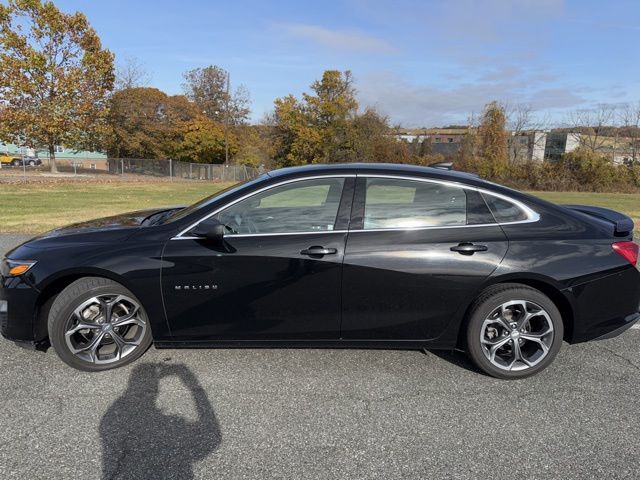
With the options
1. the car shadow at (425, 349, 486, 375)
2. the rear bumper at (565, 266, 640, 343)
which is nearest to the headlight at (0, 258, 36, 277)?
the car shadow at (425, 349, 486, 375)

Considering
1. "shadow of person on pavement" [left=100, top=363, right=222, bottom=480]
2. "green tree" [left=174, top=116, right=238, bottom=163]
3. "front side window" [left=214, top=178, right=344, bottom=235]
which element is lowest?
"shadow of person on pavement" [left=100, top=363, right=222, bottom=480]

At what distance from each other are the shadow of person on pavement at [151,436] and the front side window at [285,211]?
1.22 metres

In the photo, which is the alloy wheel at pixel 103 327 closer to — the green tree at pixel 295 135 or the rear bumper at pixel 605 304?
the rear bumper at pixel 605 304

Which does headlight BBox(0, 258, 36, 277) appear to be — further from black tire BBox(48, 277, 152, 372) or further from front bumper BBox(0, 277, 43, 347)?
black tire BBox(48, 277, 152, 372)

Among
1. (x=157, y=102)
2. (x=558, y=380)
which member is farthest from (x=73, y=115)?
(x=558, y=380)

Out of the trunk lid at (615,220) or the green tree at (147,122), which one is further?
the green tree at (147,122)

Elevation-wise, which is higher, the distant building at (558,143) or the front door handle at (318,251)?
the distant building at (558,143)

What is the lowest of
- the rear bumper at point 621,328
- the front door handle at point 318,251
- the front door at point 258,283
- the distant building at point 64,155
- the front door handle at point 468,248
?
the rear bumper at point 621,328

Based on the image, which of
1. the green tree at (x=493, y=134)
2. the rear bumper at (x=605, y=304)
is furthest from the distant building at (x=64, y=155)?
the rear bumper at (x=605, y=304)

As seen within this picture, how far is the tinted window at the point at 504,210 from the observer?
345cm

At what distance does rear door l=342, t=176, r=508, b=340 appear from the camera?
3.29m

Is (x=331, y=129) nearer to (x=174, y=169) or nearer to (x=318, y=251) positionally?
(x=174, y=169)

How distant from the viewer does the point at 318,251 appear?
3.28 m

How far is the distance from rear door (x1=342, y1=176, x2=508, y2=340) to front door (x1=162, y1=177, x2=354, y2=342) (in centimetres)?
14
